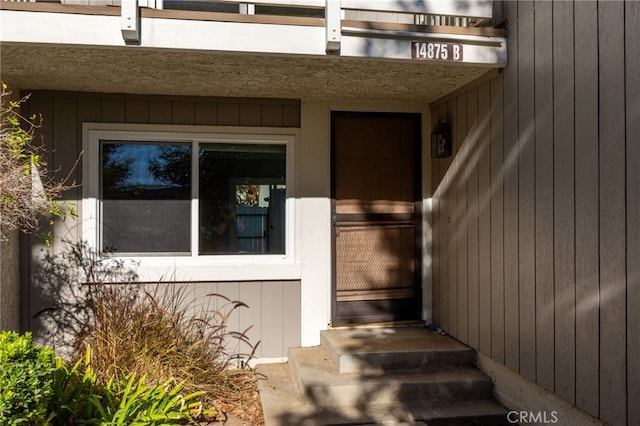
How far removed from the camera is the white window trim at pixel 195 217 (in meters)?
4.05

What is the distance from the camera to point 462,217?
3898 mm

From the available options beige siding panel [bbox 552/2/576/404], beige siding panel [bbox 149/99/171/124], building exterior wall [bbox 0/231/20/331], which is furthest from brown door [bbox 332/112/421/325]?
building exterior wall [bbox 0/231/20/331]

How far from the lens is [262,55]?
306 cm

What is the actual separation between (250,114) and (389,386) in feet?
8.68

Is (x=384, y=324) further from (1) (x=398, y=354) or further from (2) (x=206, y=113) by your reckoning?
(2) (x=206, y=113)

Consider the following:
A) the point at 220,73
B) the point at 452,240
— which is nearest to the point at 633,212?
the point at 452,240

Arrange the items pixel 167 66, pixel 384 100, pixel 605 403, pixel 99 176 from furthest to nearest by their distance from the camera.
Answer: pixel 384 100, pixel 99 176, pixel 167 66, pixel 605 403

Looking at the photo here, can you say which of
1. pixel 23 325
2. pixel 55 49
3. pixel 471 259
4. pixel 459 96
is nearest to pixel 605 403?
pixel 471 259

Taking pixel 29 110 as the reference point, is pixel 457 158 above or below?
below

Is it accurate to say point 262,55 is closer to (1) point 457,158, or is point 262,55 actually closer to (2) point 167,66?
(2) point 167,66

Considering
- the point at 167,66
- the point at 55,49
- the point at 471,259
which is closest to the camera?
the point at 55,49

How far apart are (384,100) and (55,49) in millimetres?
2730

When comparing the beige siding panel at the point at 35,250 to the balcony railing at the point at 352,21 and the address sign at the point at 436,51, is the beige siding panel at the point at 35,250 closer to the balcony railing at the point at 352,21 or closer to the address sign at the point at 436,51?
the balcony railing at the point at 352,21

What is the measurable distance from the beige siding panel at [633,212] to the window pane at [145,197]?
336 cm
